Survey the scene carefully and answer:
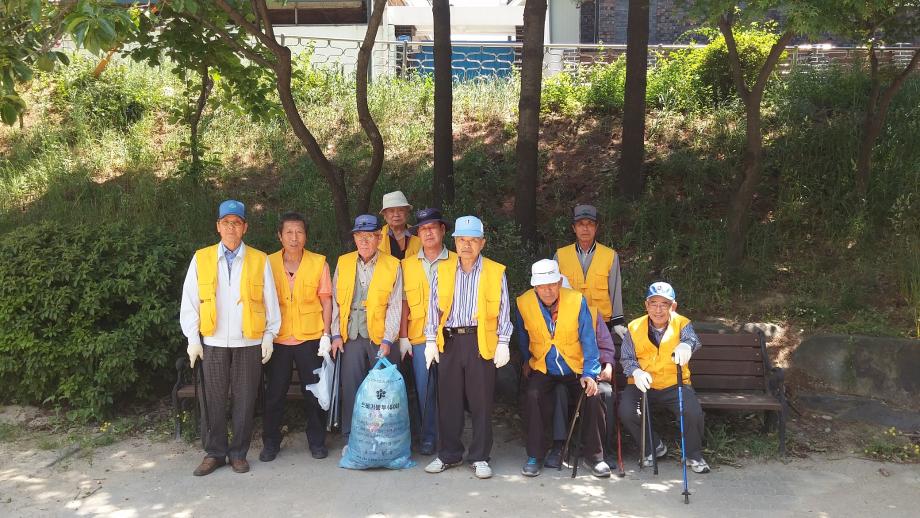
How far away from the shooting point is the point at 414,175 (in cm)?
1183

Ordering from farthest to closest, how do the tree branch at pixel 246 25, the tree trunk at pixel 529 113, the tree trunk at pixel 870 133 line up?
the tree trunk at pixel 870 133, the tree trunk at pixel 529 113, the tree branch at pixel 246 25

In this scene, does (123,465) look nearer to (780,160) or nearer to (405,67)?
(780,160)

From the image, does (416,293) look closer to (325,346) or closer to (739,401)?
(325,346)

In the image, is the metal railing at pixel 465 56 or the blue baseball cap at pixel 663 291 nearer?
the blue baseball cap at pixel 663 291

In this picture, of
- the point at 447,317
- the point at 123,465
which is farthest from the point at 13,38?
the point at 447,317

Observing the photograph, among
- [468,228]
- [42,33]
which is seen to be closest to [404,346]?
[468,228]

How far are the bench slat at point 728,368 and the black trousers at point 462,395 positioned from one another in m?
1.81

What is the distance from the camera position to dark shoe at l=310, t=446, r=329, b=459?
21.2ft

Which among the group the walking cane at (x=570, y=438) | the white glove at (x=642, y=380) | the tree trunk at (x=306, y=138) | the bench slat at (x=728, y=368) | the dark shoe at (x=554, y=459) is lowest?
the dark shoe at (x=554, y=459)

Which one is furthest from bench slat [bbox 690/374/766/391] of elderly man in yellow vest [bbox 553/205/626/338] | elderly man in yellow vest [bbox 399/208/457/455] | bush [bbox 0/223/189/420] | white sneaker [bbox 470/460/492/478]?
bush [bbox 0/223/189/420]

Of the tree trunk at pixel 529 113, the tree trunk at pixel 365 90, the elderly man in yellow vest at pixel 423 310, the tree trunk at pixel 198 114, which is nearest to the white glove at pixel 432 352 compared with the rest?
the elderly man in yellow vest at pixel 423 310

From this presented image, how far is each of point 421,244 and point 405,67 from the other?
909 cm

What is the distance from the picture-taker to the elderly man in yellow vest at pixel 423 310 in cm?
640

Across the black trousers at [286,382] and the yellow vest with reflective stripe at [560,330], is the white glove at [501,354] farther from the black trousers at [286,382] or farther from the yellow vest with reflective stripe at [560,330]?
the black trousers at [286,382]
